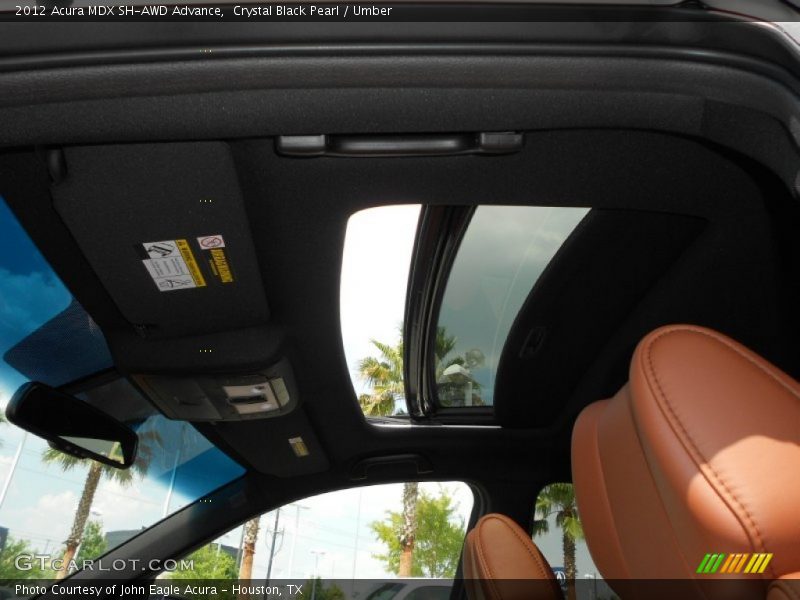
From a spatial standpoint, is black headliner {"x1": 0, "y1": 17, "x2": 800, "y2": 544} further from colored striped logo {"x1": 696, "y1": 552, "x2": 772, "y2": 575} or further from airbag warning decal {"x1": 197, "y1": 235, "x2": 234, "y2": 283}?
colored striped logo {"x1": 696, "y1": 552, "x2": 772, "y2": 575}

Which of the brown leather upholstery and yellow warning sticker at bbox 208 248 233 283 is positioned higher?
yellow warning sticker at bbox 208 248 233 283

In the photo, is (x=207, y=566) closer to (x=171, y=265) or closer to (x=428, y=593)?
(x=428, y=593)

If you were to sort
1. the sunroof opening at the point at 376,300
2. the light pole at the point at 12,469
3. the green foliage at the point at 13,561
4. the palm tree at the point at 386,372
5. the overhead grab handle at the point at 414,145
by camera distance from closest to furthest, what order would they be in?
the overhead grab handle at the point at 414,145 < the sunroof opening at the point at 376,300 < the light pole at the point at 12,469 < the green foliage at the point at 13,561 < the palm tree at the point at 386,372

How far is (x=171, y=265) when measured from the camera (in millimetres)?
2033

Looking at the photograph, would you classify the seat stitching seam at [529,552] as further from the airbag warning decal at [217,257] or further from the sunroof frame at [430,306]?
the airbag warning decal at [217,257]

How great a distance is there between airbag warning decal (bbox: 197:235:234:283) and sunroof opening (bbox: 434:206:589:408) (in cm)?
83

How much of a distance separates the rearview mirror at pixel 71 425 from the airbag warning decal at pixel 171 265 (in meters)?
0.84

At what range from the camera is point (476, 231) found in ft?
7.39

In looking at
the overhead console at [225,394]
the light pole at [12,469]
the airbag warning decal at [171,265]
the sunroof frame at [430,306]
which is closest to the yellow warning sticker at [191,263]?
the airbag warning decal at [171,265]

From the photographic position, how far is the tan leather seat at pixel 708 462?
2.77 ft

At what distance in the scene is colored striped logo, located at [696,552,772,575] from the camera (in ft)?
2.77

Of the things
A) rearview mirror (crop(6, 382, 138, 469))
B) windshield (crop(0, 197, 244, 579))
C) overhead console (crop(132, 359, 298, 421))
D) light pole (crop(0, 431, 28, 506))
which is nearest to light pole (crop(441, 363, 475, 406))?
overhead console (crop(132, 359, 298, 421))

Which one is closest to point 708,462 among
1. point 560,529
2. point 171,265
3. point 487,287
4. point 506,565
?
point 506,565

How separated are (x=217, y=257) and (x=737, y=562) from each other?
1637 millimetres
